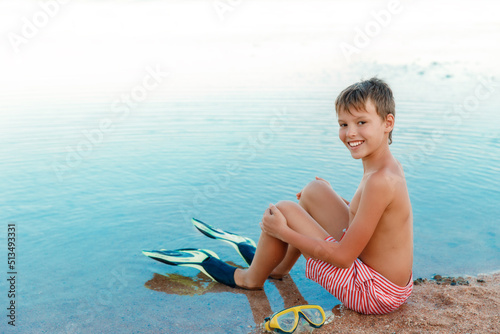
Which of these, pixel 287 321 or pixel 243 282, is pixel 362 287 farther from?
pixel 243 282

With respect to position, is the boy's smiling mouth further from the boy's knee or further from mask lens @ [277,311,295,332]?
mask lens @ [277,311,295,332]

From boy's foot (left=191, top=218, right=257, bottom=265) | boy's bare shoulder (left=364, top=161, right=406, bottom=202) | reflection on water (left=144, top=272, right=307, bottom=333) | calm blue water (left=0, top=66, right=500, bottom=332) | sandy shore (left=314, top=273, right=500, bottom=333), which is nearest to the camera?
boy's bare shoulder (left=364, top=161, right=406, bottom=202)

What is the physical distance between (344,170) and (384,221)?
3366mm

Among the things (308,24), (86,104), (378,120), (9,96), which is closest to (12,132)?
(86,104)

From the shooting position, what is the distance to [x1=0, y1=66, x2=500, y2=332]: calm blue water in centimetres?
336

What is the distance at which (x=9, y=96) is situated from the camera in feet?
35.0

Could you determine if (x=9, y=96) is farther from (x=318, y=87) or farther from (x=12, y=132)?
(x=318, y=87)

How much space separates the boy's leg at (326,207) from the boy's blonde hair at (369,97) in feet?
1.89

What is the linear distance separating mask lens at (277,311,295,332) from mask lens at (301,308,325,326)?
8 centimetres

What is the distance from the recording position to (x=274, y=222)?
293 cm

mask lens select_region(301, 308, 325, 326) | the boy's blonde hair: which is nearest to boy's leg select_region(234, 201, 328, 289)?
mask lens select_region(301, 308, 325, 326)

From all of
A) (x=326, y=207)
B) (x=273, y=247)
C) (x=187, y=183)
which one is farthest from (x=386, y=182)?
(x=187, y=183)

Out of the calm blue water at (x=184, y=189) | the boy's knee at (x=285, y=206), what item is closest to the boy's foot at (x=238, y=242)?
the calm blue water at (x=184, y=189)

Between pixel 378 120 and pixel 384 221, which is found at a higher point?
pixel 378 120
